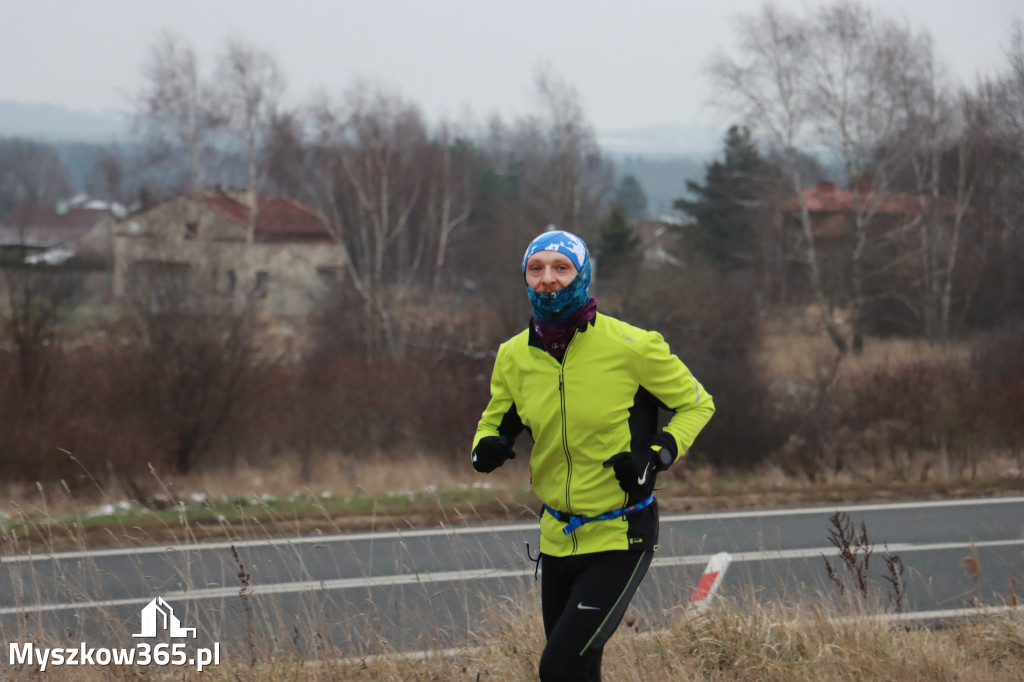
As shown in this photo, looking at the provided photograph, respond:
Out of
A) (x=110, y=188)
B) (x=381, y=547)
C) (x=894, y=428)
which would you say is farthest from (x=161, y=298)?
(x=110, y=188)

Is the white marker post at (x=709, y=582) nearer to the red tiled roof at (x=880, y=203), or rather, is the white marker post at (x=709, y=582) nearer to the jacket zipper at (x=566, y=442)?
the jacket zipper at (x=566, y=442)

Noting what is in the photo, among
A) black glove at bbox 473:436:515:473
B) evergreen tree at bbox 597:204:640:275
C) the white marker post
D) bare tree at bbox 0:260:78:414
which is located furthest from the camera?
evergreen tree at bbox 597:204:640:275

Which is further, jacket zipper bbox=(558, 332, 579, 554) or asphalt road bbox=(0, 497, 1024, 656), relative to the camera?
asphalt road bbox=(0, 497, 1024, 656)

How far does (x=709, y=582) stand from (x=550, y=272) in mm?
3694

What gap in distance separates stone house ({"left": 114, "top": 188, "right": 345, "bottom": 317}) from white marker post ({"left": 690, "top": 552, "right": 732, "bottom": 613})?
706 inches

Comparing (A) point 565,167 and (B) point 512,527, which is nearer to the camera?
(B) point 512,527

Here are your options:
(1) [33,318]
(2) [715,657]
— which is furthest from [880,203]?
(2) [715,657]

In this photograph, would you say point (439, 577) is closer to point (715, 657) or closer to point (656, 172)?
point (715, 657)

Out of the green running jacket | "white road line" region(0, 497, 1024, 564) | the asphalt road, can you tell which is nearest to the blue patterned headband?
the green running jacket

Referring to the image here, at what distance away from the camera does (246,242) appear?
35812 mm

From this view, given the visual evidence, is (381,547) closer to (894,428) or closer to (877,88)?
(894,428)

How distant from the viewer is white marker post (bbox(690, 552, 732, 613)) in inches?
196

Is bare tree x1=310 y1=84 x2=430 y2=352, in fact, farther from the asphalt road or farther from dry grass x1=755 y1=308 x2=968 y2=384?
the asphalt road

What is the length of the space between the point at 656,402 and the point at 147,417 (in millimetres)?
14121
